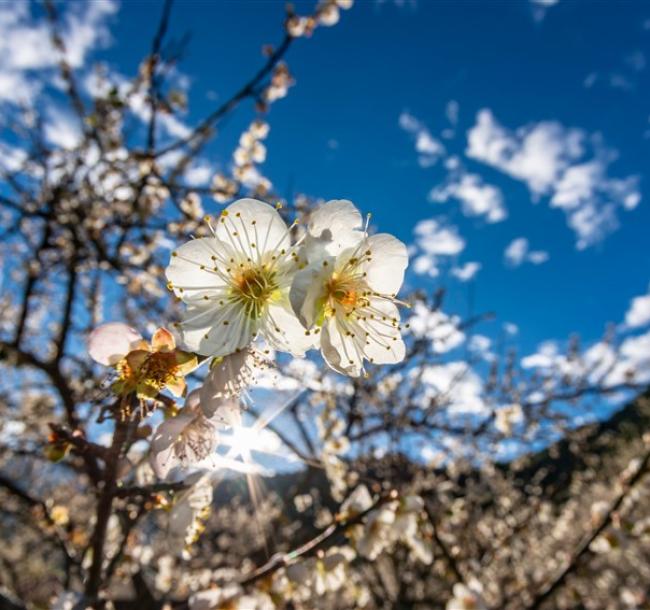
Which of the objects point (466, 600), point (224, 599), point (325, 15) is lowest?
point (466, 600)

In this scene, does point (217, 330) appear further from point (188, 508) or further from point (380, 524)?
point (380, 524)

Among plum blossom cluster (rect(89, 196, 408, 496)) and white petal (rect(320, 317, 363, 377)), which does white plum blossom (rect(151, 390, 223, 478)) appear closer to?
plum blossom cluster (rect(89, 196, 408, 496))

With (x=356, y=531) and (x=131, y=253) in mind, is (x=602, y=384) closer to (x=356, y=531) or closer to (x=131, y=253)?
(x=356, y=531)

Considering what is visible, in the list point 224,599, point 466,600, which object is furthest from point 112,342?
point 466,600

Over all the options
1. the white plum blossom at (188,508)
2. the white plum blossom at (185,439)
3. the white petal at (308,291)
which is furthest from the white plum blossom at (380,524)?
the white petal at (308,291)

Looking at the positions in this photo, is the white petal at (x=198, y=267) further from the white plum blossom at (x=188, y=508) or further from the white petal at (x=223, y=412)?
the white plum blossom at (x=188, y=508)

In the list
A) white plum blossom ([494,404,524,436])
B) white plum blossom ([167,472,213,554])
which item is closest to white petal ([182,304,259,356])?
white plum blossom ([167,472,213,554])

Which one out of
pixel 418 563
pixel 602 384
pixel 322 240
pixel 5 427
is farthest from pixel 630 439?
pixel 322 240
